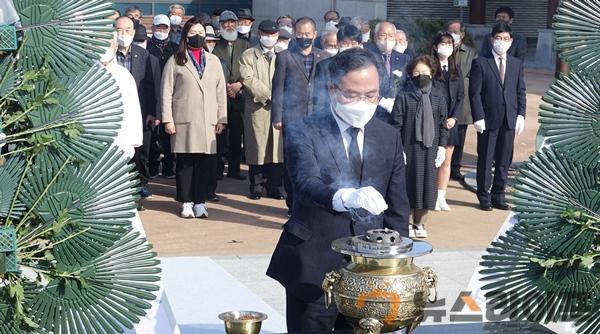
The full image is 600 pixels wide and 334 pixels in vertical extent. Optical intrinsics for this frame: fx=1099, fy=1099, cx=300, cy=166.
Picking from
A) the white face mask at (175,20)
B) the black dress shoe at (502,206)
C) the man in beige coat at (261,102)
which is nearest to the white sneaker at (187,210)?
the man in beige coat at (261,102)

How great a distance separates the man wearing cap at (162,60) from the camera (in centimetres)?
1054

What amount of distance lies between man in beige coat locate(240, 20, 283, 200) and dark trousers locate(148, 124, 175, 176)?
1.29 m

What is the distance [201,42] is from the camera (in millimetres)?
8789

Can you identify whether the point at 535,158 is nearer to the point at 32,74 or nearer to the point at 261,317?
the point at 261,317

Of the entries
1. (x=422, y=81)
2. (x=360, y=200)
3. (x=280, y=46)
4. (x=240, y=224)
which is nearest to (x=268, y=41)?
(x=280, y=46)

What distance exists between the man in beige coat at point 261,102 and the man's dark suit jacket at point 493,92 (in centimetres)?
173

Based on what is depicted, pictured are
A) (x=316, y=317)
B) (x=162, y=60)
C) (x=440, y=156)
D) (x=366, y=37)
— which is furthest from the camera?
(x=366, y=37)

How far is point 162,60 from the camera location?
1057 cm

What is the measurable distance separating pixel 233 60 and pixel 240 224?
2265 mm

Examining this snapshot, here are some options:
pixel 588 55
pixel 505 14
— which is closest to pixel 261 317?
pixel 588 55

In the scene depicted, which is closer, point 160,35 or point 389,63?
point 389,63

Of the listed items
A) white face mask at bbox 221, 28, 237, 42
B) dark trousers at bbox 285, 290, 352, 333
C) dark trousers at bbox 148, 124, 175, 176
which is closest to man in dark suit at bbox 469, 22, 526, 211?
white face mask at bbox 221, 28, 237, 42

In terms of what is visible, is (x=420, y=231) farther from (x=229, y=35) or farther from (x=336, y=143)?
(x=336, y=143)

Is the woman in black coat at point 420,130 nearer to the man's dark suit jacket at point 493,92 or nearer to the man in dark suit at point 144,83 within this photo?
the man's dark suit jacket at point 493,92
